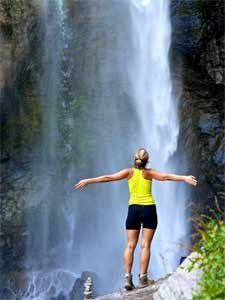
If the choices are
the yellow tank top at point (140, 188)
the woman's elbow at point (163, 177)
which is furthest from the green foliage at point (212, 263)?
the yellow tank top at point (140, 188)

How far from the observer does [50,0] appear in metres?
13.1

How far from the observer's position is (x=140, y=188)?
502cm

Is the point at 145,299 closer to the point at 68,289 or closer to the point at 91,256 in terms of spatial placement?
the point at 68,289

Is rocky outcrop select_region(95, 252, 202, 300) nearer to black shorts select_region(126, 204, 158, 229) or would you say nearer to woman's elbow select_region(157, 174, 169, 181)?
black shorts select_region(126, 204, 158, 229)

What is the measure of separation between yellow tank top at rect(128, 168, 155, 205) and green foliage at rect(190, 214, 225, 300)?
1176 mm

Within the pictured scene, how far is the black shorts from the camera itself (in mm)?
4980

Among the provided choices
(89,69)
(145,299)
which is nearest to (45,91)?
(89,69)

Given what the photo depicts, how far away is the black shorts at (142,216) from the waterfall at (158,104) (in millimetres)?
6714

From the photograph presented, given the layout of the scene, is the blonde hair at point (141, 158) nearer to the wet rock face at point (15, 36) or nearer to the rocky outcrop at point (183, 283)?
the rocky outcrop at point (183, 283)

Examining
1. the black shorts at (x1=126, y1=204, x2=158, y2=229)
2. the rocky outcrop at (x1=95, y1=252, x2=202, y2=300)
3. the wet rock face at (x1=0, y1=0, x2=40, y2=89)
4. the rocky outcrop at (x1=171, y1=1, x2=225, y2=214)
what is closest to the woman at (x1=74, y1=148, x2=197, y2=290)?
the black shorts at (x1=126, y1=204, x2=158, y2=229)

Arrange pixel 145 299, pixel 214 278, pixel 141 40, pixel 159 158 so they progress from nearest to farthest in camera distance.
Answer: pixel 214 278 → pixel 145 299 → pixel 159 158 → pixel 141 40

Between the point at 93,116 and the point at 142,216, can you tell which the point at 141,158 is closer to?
the point at 142,216

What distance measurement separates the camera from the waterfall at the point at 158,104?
39.2 feet

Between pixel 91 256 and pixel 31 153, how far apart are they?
3085mm
